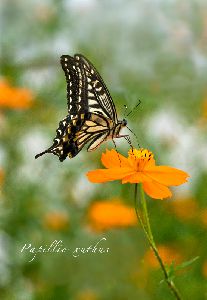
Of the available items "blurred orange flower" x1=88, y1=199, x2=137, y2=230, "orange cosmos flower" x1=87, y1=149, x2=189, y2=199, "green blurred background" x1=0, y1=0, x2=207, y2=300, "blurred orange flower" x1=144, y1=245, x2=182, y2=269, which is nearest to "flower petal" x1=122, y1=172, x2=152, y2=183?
"orange cosmos flower" x1=87, y1=149, x2=189, y2=199

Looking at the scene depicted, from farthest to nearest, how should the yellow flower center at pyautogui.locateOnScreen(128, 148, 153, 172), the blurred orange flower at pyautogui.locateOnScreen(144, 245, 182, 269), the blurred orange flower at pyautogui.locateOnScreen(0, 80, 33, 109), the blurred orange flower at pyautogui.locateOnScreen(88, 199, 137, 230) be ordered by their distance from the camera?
the blurred orange flower at pyautogui.locateOnScreen(0, 80, 33, 109)
the blurred orange flower at pyautogui.locateOnScreen(88, 199, 137, 230)
the blurred orange flower at pyautogui.locateOnScreen(144, 245, 182, 269)
the yellow flower center at pyautogui.locateOnScreen(128, 148, 153, 172)

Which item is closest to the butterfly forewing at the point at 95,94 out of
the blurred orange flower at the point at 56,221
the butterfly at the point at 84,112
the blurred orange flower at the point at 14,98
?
the butterfly at the point at 84,112

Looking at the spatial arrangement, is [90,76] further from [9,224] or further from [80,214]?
[80,214]

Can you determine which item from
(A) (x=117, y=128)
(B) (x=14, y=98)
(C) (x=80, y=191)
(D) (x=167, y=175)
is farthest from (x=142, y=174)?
(B) (x=14, y=98)

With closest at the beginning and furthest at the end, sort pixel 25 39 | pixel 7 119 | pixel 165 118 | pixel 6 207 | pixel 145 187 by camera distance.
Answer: pixel 145 187 → pixel 6 207 → pixel 7 119 → pixel 165 118 → pixel 25 39

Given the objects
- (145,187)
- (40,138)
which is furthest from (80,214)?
(145,187)

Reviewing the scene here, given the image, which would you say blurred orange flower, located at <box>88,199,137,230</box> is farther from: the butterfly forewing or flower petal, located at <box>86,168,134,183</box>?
flower petal, located at <box>86,168,134,183</box>

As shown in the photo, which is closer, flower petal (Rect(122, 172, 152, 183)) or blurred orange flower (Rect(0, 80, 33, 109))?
flower petal (Rect(122, 172, 152, 183))

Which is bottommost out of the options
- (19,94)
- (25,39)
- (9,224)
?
(9,224)
